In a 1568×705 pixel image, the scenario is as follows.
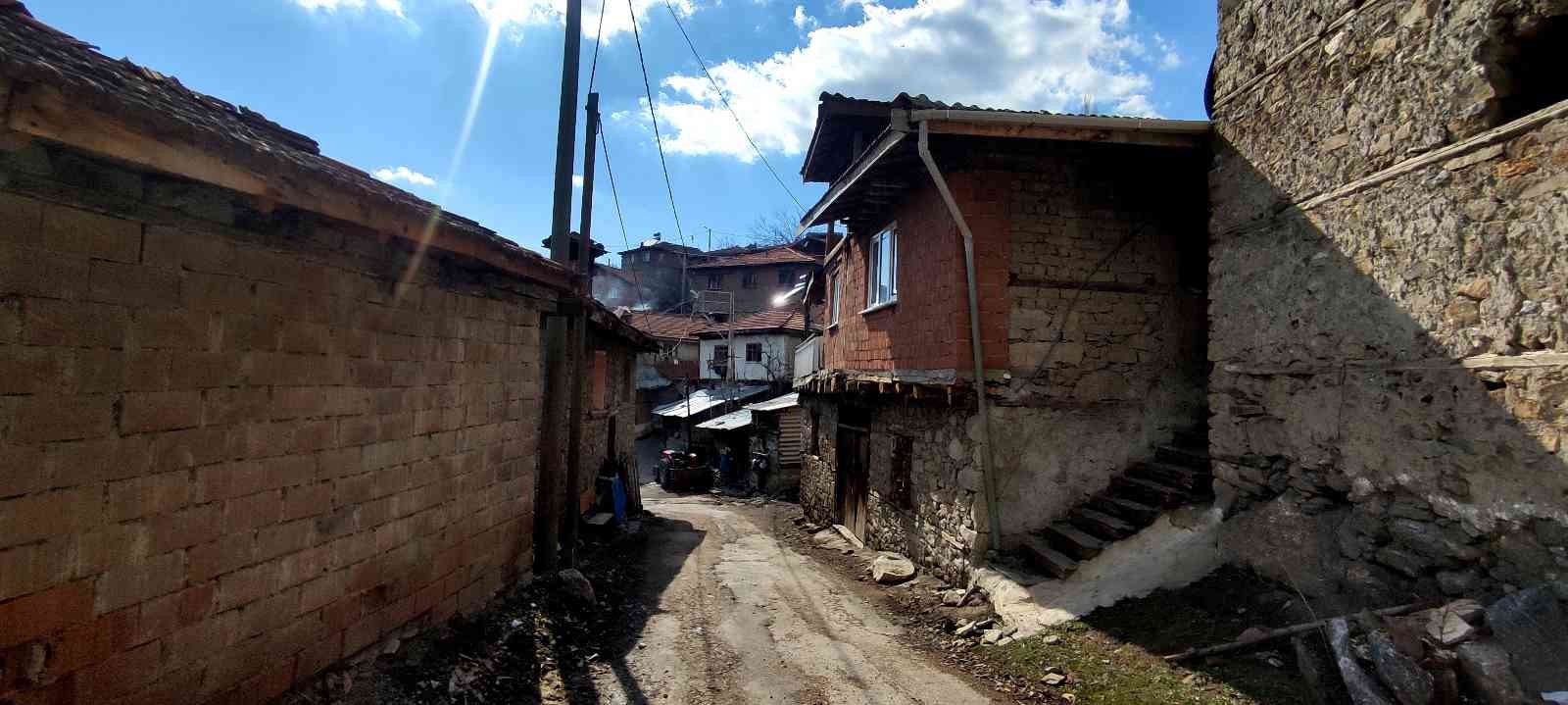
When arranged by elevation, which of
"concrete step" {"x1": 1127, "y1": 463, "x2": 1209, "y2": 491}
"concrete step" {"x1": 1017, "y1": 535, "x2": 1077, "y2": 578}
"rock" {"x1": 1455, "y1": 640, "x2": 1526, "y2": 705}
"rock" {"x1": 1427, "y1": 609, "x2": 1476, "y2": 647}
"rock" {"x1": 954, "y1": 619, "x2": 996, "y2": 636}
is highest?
"concrete step" {"x1": 1127, "y1": 463, "x2": 1209, "y2": 491}

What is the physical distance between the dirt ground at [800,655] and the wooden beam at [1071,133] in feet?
13.7

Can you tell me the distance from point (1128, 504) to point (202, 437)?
742 centimetres

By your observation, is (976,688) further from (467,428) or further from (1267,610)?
(467,428)

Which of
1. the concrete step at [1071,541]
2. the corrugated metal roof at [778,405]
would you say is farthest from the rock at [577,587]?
the corrugated metal roof at [778,405]

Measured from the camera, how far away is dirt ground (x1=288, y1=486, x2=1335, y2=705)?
15.6 feet

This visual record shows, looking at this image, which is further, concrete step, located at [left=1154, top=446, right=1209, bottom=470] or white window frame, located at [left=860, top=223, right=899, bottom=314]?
white window frame, located at [left=860, top=223, right=899, bottom=314]

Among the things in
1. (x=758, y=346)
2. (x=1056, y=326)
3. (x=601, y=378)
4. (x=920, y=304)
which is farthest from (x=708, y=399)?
(x=1056, y=326)

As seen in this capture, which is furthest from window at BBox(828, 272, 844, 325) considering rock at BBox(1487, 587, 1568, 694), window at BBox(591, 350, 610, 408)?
rock at BBox(1487, 587, 1568, 694)

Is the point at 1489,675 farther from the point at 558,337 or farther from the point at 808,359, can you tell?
the point at 808,359

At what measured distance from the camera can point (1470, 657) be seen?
367 centimetres

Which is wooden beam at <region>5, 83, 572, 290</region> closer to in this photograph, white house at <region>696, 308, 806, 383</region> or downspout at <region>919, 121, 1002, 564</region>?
downspout at <region>919, 121, 1002, 564</region>

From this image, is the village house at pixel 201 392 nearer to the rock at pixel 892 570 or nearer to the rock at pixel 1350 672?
the rock at pixel 892 570

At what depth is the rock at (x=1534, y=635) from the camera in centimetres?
350

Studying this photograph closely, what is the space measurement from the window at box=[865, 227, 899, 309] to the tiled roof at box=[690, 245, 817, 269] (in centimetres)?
2766
